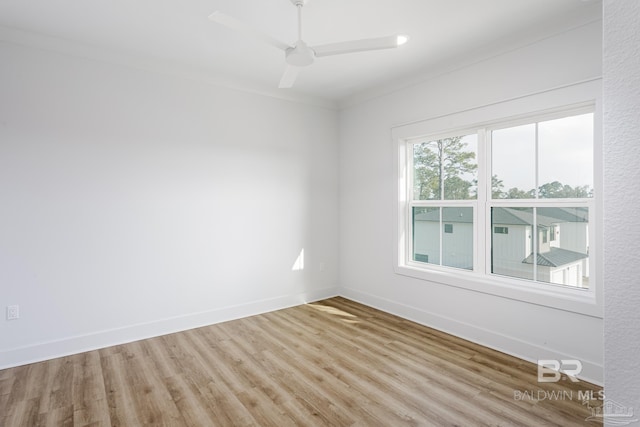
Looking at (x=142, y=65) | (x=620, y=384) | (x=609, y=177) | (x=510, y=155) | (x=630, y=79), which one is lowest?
(x=620, y=384)

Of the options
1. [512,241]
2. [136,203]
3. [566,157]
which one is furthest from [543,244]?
[136,203]

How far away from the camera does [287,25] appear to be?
271cm

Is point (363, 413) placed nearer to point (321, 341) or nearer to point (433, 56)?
point (321, 341)

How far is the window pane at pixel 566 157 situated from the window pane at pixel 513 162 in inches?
3.0

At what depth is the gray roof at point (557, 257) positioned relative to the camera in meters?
2.73

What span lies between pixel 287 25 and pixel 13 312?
3265mm

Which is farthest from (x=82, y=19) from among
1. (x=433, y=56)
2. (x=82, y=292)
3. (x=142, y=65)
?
(x=433, y=56)

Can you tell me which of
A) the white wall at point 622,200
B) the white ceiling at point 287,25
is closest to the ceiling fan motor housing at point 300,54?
the white ceiling at point 287,25

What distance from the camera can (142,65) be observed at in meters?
3.32

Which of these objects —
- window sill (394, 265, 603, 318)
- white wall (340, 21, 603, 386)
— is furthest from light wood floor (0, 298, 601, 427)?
window sill (394, 265, 603, 318)

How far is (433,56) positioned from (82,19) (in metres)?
3.04

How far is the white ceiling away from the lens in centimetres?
245

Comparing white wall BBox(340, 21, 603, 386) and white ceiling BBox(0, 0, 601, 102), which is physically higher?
white ceiling BBox(0, 0, 601, 102)

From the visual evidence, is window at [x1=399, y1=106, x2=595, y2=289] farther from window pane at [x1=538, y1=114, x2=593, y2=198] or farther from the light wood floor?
the light wood floor
